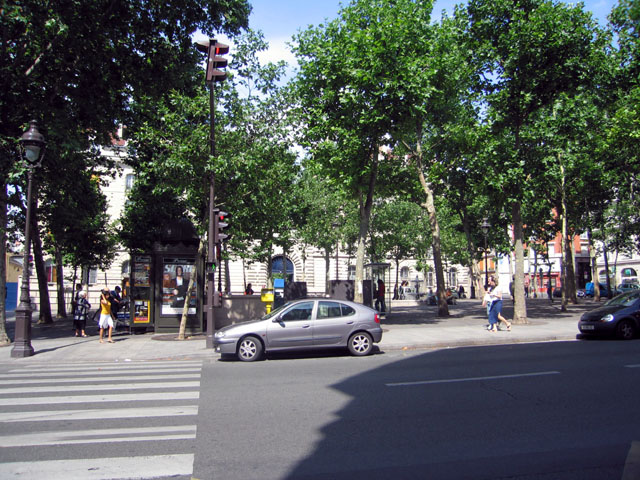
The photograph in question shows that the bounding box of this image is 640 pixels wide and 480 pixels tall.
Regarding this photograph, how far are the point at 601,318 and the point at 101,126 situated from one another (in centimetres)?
1821

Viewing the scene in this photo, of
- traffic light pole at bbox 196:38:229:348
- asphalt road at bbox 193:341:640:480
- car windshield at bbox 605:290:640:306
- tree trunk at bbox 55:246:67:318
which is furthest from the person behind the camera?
tree trunk at bbox 55:246:67:318

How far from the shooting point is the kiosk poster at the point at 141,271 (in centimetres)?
1856

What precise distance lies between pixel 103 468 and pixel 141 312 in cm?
1507

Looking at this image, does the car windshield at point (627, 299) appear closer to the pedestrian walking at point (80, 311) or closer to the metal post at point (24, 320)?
the metal post at point (24, 320)

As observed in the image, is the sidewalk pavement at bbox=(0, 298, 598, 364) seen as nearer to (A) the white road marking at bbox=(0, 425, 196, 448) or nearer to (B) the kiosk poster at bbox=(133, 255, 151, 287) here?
(B) the kiosk poster at bbox=(133, 255, 151, 287)

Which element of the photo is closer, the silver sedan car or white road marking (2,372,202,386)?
white road marking (2,372,202,386)

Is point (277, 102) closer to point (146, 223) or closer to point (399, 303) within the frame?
point (146, 223)

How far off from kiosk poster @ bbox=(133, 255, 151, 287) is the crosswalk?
8088 millimetres

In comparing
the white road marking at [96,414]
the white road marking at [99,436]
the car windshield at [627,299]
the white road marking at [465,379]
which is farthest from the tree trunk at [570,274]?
the white road marking at [99,436]

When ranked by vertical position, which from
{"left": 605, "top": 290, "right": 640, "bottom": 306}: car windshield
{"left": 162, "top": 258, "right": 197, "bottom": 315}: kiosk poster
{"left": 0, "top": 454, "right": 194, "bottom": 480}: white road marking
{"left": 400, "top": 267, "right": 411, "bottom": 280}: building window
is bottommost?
{"left": 0, "top": 454, "right": 194, "bottom": 480}: white road marking

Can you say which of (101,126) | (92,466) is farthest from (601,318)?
(101,126)

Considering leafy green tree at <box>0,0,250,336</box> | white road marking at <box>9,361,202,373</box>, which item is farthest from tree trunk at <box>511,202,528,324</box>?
leafy green tree at <box>0,0,250,336</box>

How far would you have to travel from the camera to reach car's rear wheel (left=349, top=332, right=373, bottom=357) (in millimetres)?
12602

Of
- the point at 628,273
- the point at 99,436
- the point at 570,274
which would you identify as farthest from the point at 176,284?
the point at 628,273
